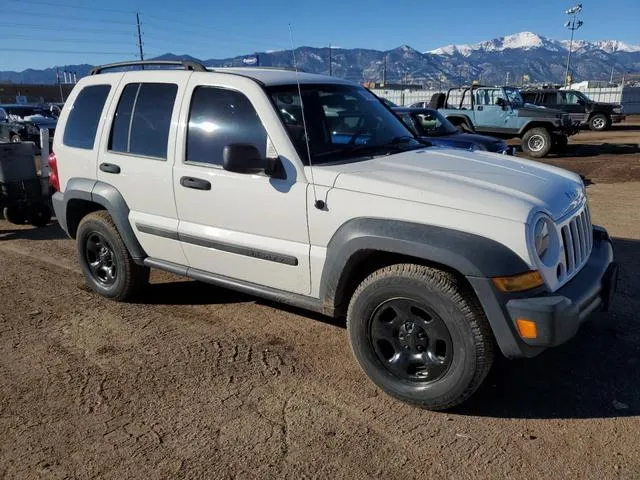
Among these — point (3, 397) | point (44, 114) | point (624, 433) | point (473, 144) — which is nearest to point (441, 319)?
point (624, 433)

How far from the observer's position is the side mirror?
3355 mm

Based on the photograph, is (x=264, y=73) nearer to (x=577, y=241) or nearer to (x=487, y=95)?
(x=577, y=241)

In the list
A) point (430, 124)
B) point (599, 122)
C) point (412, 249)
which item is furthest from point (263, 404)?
Answer: point (599, 122)

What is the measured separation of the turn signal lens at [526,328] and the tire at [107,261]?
3270 mm

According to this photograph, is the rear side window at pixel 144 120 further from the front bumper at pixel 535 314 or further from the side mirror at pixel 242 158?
the front bumper at pixel 535 314

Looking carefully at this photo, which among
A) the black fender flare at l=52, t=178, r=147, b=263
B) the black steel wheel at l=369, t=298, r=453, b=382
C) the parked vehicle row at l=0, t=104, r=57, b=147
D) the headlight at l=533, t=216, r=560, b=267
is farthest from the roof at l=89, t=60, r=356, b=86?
the parked vehicle row at l=0, t=104, r=57, b=147

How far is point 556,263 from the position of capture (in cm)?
298

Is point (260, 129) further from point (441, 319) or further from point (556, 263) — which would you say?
point (556, 263)

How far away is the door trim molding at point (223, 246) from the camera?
Result: 3649 mm

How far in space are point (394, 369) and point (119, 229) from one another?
2.64 m

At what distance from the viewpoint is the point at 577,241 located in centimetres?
334

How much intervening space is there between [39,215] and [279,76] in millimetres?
5543

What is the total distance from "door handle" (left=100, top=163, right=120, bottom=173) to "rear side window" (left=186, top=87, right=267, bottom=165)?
848 millimetres

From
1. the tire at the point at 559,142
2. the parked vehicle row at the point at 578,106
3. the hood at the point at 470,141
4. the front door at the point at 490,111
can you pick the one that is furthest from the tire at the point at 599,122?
the hood at the point at 470,141
